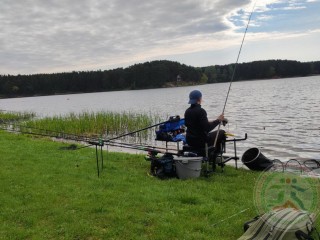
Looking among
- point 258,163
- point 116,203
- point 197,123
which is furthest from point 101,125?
point 116,203

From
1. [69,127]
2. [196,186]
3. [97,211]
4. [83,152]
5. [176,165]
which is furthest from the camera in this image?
[69,127]

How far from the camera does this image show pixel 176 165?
788 cm

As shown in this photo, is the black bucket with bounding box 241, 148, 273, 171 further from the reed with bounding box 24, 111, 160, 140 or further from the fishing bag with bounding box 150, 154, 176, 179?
the reed with bounding box 24, 111, 160, 140

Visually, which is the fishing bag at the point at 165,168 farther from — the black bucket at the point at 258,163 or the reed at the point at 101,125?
the reed at the point at 101,125

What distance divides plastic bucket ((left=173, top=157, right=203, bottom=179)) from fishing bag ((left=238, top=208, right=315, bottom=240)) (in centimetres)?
342

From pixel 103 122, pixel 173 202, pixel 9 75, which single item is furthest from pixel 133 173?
pixel 9 75

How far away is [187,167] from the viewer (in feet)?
25.4

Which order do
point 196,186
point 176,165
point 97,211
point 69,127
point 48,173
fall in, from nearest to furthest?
point 97,211
point 196,186
point 176,165
point 48,173
point 69,127

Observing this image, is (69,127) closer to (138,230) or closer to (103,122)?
(103,122)

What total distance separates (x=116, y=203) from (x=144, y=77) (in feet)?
408

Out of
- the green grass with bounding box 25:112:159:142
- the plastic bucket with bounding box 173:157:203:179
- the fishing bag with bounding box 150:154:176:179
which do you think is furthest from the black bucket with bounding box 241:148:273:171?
the green grass with bounding box 25:112:159:142

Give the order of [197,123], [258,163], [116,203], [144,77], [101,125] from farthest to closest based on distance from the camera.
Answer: [144,77] < [101,125] < [258,163] < [197,123] < [116,203]

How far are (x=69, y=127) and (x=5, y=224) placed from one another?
1836 centimetres

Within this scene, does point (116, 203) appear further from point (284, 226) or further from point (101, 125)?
point (101, 125)
